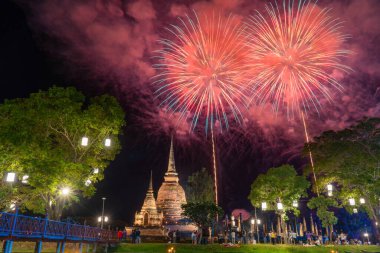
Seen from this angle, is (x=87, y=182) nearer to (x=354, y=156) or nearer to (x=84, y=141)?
(x=84, y=141)

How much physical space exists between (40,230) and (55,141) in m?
12.4

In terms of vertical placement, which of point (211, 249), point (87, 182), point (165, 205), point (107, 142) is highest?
point (165, 205)

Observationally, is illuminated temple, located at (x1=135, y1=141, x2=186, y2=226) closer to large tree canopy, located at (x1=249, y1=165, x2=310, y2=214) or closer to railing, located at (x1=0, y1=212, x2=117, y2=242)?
large tree canopy, located at (x1=249, y1=165, x2=310, y2=214)

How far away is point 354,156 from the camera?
27.9 metres

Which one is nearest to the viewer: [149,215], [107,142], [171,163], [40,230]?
[40,230]

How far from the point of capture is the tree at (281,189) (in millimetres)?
45125

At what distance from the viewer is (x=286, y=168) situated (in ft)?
158

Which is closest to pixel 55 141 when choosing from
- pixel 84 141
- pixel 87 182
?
pixel 87 182

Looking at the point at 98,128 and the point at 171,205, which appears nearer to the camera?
the point at 98,128

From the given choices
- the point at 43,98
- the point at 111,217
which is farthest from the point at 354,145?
the point at 111,217

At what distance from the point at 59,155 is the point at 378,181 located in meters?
24.8

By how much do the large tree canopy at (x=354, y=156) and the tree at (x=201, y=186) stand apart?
120ft

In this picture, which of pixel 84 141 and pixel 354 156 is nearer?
pixel 84 141

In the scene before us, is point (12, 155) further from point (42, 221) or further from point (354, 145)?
point (354, 145)
